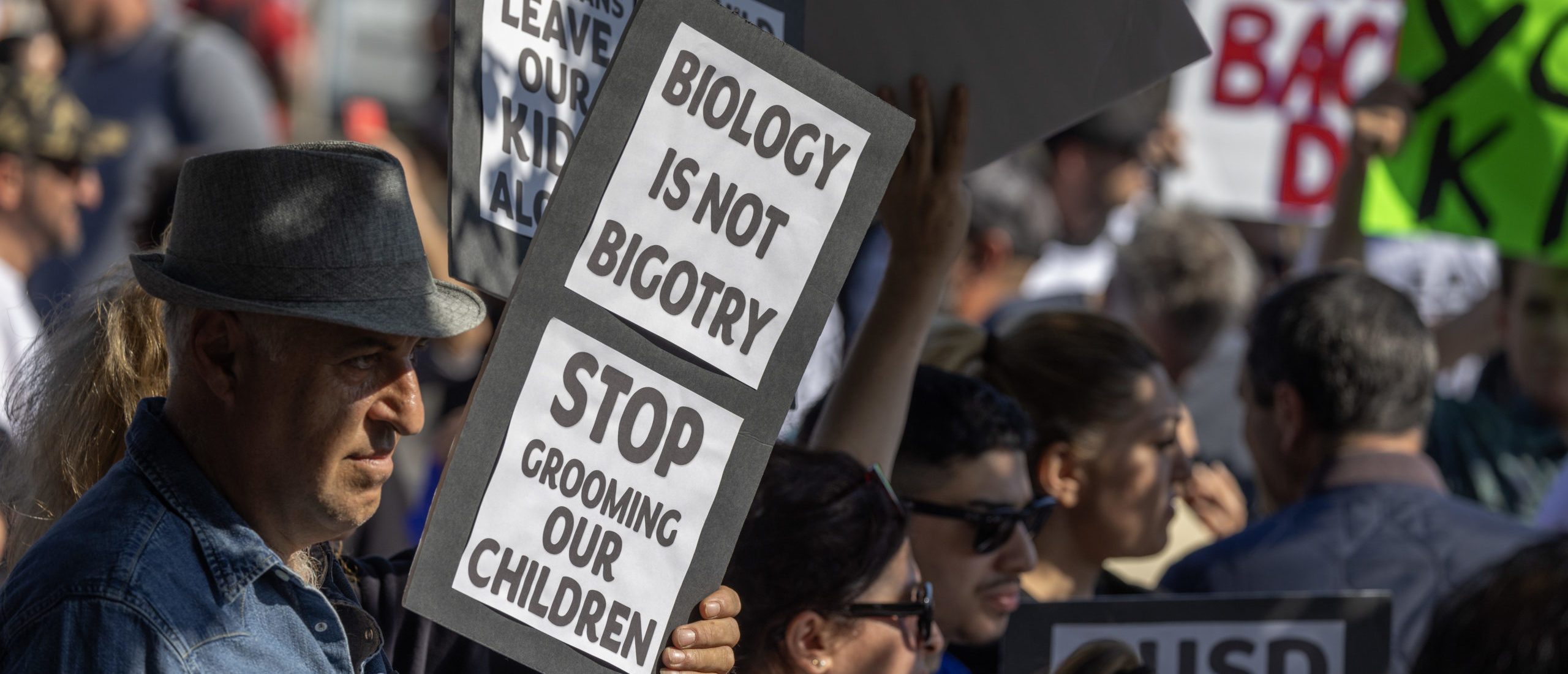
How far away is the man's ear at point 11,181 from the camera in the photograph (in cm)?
482

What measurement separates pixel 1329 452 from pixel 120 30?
4651mm

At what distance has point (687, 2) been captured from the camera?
1.91m

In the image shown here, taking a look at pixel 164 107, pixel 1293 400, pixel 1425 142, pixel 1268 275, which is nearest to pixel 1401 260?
pixel 1268 275

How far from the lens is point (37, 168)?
4.89 metres

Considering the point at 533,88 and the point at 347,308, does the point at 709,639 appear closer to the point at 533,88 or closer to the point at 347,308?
the point at 347,308

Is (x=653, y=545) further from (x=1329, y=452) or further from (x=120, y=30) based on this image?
(x=120, y=30)

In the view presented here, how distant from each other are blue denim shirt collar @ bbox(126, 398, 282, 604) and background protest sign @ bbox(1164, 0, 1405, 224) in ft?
16.1

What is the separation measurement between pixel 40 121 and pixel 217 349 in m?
3.58

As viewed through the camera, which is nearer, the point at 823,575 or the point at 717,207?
the point at 717,207

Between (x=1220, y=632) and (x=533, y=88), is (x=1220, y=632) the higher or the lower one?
the lower one

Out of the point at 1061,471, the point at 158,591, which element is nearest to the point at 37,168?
the point at 1061,471

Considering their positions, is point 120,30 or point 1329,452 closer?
point 1329,452

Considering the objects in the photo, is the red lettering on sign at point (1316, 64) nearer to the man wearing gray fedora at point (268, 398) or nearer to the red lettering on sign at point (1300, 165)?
the red lettering on sign at point (1300, 165)

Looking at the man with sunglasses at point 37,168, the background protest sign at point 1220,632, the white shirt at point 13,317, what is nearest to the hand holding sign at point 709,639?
the background protest sign at point 1220,632
